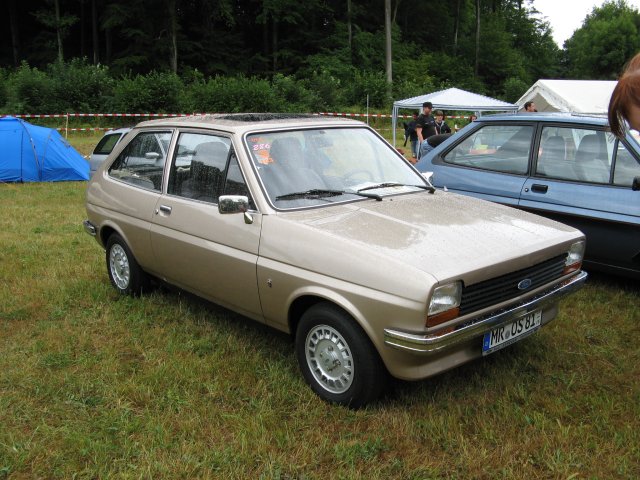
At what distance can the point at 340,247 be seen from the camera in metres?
3.20

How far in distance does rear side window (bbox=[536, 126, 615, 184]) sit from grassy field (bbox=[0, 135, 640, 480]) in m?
1.13

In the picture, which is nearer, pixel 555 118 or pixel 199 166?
pixel 199 166

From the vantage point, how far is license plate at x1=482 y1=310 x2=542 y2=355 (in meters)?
3.25

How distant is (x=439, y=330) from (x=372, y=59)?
4131 centimetres

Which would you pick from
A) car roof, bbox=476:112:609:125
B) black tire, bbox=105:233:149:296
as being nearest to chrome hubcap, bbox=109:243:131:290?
black tire, bbox=105:233:149:296

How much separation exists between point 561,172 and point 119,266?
4.12 metres

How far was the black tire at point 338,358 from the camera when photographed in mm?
3164

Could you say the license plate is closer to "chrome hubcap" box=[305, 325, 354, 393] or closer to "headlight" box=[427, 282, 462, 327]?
"headlight" box=[427, 282, 462, 327]

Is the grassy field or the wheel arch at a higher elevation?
the wheel arch

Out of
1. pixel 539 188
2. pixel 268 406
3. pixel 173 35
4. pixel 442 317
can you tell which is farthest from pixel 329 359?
pixel 173 35

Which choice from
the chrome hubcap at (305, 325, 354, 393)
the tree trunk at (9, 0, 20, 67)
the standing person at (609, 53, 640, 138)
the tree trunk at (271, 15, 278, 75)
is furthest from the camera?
the tree trunk at (271, 15, 278, 75)

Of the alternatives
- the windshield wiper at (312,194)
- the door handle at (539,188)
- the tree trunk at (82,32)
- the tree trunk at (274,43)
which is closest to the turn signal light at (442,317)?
the windshield wiper at (312,194)

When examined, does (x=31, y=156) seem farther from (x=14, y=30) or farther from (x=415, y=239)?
(x=14, y=30)

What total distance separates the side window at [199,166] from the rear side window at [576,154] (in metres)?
3.09
